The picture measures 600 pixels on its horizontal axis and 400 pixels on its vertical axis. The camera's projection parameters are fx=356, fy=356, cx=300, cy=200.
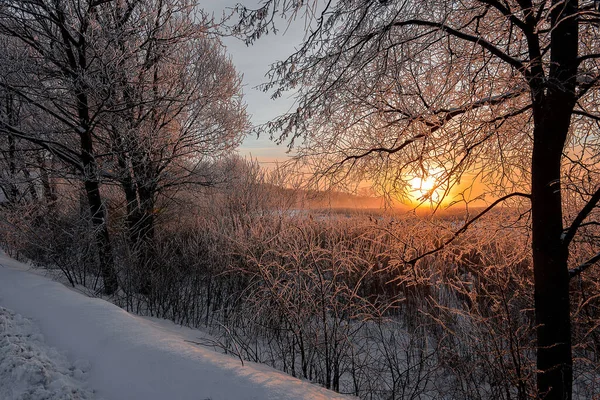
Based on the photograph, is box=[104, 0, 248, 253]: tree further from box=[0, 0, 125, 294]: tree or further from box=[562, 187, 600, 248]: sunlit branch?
box=[562, 187, 600, 248]: sunlit branch

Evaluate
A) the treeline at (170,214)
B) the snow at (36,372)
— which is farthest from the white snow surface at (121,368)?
the treeline at (170,214)

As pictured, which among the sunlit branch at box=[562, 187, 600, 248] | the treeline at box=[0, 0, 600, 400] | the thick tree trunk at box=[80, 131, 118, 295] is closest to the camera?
the sunlit branch at box=[562, 187, 600, 248]

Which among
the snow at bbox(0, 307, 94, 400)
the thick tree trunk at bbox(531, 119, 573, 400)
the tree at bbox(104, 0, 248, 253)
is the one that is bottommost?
the snow at bbox(0, 307, 94, 400)

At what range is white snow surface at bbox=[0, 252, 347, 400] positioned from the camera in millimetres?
2480

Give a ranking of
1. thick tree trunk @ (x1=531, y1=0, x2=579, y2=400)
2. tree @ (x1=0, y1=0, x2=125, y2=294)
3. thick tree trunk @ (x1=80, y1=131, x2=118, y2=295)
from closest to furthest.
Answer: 1. thick tree trunk @ (x1=531, y1=0, x2=579, y2=400)
2. tree @ (x1=0, y1=0, x2=125, y2=294)
3. thick tree trunk @ (x1=80, y1=131, x2=118, y2=295)

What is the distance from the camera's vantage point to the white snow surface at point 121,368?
8.14 ft

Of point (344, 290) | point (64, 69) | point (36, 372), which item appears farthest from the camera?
point (344, 290)

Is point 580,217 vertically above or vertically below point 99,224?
above

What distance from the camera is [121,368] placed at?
9.09 feet

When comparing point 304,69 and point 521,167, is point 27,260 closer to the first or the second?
point 304,69

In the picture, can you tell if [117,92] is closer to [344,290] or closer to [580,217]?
[344,290]

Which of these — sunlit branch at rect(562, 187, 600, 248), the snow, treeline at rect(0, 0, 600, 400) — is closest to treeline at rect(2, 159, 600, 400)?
treeline at rect(0, 0, 600, 400)

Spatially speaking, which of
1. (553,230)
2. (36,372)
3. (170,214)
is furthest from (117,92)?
(553,230)

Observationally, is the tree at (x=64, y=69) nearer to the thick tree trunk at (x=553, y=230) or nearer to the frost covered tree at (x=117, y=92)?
the frost covered tree at (x=117, y=92)
